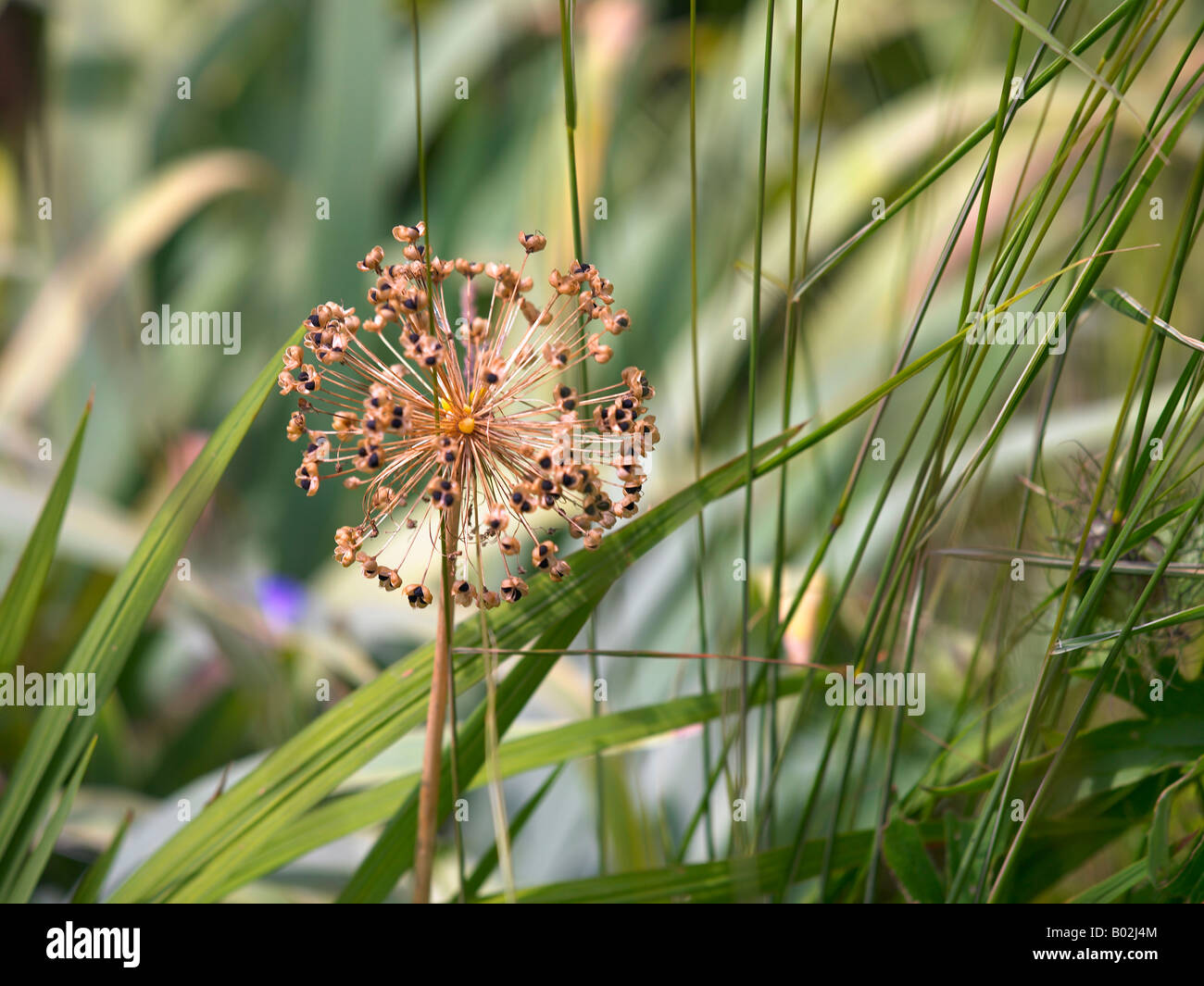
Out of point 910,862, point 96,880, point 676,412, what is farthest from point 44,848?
point 676,412

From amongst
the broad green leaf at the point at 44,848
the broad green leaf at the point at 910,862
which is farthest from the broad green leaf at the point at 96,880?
the broad green leaf at the point at 910,862

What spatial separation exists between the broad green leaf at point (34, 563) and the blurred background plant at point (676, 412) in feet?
0.23

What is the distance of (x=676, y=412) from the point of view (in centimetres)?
91

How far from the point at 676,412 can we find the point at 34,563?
0.61m

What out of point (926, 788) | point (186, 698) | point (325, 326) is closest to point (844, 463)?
point (926, 788)

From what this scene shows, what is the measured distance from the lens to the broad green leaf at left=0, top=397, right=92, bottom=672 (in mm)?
406

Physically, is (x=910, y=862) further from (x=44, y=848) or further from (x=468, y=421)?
(x=44, y=848)

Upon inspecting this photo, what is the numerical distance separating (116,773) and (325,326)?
629mm

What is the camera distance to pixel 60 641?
0.83m

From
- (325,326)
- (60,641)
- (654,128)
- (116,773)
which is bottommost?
(116,773)

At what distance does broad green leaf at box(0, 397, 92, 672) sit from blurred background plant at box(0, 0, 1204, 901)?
0.07 metres

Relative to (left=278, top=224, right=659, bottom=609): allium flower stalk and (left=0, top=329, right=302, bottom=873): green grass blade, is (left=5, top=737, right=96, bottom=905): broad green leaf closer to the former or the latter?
(left=0, top=329, right=302, bottom=873): green grass blade

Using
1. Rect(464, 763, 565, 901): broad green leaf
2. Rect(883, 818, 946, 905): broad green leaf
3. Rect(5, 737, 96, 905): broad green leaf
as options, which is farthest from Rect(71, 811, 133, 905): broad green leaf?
Rect(883, 818, 946, 905): broad green leaf
